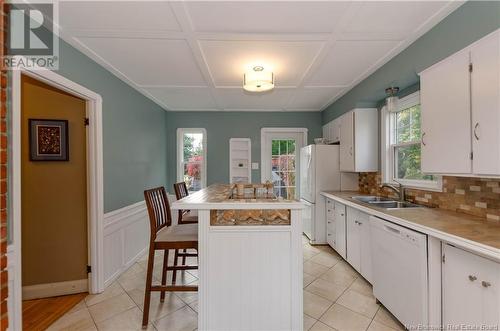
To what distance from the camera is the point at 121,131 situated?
2893 millimetres

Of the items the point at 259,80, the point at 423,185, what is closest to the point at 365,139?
the point at 423,185

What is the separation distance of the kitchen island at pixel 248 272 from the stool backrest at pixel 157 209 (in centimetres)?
48

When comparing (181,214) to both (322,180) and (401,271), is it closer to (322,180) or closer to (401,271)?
(401,271)

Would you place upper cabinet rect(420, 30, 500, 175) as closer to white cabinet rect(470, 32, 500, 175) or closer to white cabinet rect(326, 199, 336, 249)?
white cabinet rect(470, 32, 500, 175)

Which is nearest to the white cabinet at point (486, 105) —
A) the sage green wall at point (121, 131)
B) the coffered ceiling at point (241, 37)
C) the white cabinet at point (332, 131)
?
the coffered ceiling at point (241, 37)

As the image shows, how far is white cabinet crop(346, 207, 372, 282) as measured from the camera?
2451 millimetres

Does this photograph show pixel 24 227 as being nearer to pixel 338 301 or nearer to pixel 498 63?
pixel 338 301

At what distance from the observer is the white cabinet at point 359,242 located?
2.45 metres

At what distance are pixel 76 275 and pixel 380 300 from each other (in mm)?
3068

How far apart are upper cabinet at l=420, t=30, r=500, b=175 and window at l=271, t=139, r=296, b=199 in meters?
2.93

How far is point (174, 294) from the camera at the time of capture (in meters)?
2.33

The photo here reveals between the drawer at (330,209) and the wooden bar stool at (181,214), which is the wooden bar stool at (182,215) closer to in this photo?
the wooden bar stool at (181,214)

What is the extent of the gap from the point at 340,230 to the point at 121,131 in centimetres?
322

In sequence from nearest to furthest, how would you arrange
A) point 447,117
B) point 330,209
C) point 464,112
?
point 464,112, point 447,117, point 330,209
